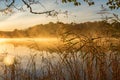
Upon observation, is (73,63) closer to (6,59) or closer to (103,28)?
(103,28)

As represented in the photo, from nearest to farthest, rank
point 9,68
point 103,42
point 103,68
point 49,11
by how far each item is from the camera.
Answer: point 103,68 < point 103,42 < point 9,68 < point 49,11

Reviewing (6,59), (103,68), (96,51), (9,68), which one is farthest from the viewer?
(6,59)

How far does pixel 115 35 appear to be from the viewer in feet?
21.6

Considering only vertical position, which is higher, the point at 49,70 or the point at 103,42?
the point at 103,42

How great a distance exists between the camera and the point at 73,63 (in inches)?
264

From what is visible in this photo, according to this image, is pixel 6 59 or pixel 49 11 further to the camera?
pixel 49 11

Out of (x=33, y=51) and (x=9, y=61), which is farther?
(x=33, y=51)

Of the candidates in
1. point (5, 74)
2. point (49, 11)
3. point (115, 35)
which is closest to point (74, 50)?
point (115, 35)

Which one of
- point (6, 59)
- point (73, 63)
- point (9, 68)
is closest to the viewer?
point (73, 63)

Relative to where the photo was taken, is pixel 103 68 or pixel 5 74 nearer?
pixel 103 68

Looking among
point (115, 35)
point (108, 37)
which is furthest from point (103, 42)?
point (115, 35)

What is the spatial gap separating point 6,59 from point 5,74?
3.49 ft

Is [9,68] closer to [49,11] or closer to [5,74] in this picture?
[5,74]

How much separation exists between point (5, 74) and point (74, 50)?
5.39ft
